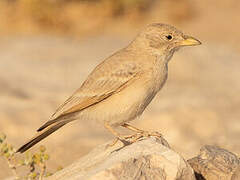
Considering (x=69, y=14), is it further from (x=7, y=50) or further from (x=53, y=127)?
(x=53, y=127)

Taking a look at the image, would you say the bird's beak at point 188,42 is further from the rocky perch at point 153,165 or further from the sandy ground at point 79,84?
the sandy ground at point 79,84

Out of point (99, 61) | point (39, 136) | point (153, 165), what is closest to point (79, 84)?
point (99, 61)

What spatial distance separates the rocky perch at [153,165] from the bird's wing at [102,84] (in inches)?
23.8

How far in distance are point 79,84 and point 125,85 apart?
707cm

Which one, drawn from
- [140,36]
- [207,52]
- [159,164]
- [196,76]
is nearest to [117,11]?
[207,52]

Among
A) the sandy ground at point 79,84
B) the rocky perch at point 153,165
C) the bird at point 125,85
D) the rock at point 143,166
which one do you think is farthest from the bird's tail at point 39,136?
the sandy ground at point 79,84

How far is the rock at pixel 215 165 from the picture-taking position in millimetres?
5359

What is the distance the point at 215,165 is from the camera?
17.9ft

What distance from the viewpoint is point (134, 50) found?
651 centimetres

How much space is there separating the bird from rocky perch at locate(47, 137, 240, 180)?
461 mm

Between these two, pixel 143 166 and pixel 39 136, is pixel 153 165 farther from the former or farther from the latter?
pixel 39 136

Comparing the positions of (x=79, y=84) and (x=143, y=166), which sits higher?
(x=79, y=84)

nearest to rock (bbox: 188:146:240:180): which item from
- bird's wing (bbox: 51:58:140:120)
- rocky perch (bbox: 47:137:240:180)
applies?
rocky perch (bbox: 47:137:240:180)

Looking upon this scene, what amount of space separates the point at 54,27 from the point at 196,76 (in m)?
5.87
